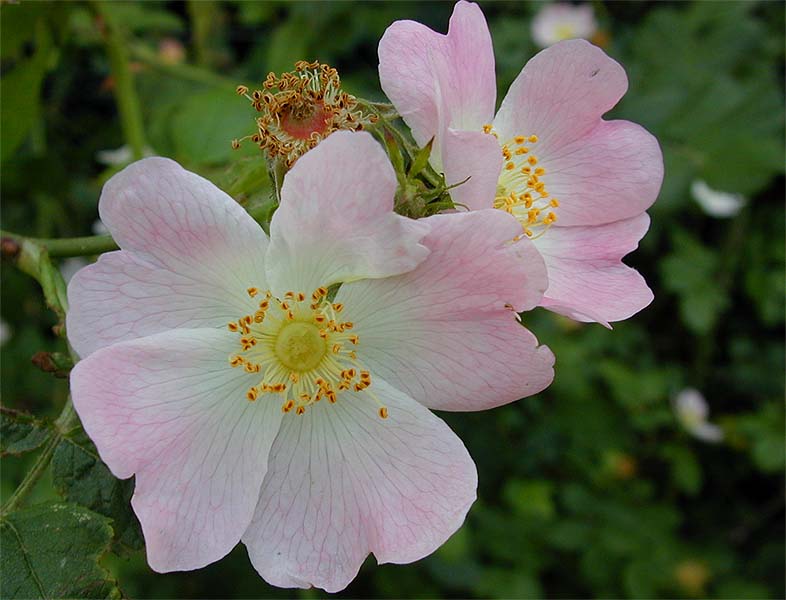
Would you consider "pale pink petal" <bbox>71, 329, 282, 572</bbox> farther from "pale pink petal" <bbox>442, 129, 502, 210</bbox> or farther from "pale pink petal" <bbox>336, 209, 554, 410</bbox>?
"pale pink petal" <bbox>442, 129, 502, 210</bbox>

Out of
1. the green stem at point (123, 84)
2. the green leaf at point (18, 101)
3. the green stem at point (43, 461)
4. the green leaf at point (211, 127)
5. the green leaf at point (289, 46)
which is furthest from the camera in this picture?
the green leaf at point (289, 46)

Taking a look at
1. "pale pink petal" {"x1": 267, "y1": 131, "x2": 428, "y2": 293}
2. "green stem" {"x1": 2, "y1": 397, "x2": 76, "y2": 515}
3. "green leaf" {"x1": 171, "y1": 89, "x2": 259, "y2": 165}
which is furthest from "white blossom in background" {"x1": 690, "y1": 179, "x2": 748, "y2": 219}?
"green stem" {"x1": 2, "y1": 397, "x2": 76, "y2": 515}

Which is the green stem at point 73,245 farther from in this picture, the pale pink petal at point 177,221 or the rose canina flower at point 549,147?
the rose canina flower at point 549,147

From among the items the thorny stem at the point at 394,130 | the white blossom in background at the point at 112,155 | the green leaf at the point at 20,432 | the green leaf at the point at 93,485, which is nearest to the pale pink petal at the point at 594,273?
the thorny stem at the point at 394,130

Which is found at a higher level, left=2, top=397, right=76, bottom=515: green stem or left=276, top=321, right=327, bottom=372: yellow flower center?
left=276, top=321, right=327, bottom=372: yellow flower center

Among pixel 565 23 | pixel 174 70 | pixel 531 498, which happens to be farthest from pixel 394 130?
pixel 565 23

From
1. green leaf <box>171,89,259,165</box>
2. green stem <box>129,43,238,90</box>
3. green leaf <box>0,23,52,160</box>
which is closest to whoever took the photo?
green leaf <box>0,23,52,160</box>

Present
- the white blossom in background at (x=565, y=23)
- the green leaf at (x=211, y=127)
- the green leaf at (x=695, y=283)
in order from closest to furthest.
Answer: the green leaf at (x=211, y=127)
the green leaf at (x=695, y=283)
the white blossom in background at (x=565, y=23)
